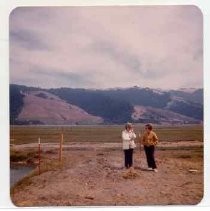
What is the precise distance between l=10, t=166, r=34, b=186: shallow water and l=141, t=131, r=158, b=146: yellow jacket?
79cm

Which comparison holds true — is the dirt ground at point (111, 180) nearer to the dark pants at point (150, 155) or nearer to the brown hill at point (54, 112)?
the dark pants at point (150, 155)

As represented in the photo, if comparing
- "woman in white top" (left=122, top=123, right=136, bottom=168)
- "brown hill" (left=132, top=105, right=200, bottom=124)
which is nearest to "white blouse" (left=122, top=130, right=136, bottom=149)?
"woman in white top" (left=122, top=123, right=136, bottom=168)

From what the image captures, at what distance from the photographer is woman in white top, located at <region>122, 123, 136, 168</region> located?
12.7 feet

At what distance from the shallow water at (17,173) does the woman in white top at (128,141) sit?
26.0 inches

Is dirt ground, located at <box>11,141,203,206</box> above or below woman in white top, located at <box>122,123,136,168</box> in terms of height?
below

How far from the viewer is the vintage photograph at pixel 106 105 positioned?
382 cm

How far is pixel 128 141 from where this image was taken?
3873 millimetres

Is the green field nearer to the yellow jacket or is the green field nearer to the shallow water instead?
the yellow jacket

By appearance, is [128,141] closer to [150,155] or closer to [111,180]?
[150,155]

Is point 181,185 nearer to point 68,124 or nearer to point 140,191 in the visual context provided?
point 140,191

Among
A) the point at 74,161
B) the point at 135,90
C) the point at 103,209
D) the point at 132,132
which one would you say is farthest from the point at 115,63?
the point at 103,209

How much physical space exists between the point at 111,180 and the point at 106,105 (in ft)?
1.66

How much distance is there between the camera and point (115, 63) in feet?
12.6

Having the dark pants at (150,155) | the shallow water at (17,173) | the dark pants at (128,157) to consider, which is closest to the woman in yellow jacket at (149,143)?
the dark pants at (150,155)
